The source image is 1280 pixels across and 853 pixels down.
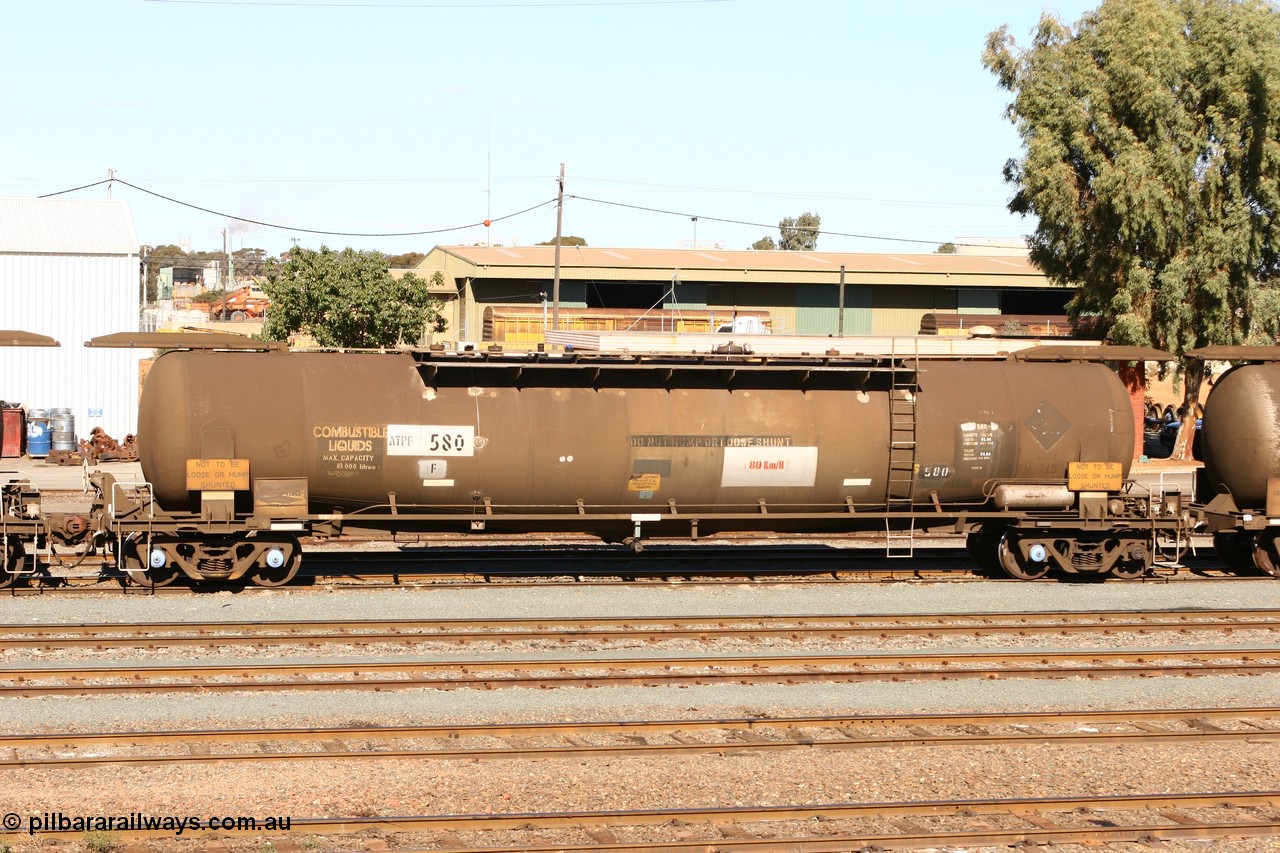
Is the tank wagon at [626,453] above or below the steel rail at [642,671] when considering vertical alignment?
above

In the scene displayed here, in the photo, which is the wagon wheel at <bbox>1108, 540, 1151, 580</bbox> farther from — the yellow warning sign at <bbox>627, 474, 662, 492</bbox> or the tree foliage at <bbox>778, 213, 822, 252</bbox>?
the tree foliage at <bbox>778, 213, 822, 252</bbox>

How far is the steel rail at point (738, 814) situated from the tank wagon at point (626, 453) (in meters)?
8.91

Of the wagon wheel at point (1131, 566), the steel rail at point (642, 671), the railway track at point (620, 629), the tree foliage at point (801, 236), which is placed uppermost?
the tree foliage at point (801, 236)

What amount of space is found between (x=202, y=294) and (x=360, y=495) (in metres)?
111

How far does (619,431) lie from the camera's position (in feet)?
61.7

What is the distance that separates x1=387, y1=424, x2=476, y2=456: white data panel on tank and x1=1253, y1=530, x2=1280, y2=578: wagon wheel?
543 inches

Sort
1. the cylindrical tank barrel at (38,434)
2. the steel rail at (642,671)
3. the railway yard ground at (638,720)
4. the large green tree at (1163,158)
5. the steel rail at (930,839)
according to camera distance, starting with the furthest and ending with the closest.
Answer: the cylindrical tank barrel at (38,434) → the large green tree at (1163,158) → the steel rail at (642,671) → the railway yard ground at (638,720) → the steel rail at (930,839)

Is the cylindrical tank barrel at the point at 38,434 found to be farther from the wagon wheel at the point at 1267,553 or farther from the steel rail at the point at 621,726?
the wagon wheel at the point at 1267,553

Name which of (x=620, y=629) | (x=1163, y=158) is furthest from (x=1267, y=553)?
(x=1163, y=158)

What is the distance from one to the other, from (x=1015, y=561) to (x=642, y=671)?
871 centimetres

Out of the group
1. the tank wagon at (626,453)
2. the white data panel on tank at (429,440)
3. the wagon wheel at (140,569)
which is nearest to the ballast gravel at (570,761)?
the wagon wheel at (140,569)

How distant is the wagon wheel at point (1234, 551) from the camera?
70.9 feet

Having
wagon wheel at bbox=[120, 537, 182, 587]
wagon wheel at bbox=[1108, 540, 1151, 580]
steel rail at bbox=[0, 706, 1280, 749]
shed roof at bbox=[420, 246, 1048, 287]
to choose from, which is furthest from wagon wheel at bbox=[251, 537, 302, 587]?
shed roof at bbox=[420, 246, 1048, 287]

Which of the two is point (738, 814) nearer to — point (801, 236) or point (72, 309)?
point (72, 309)
